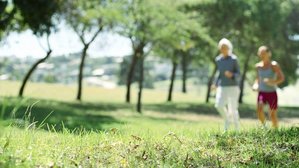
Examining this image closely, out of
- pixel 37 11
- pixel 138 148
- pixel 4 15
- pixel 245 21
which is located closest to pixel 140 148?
pixel 138 148

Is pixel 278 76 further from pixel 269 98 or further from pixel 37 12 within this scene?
pixel 37 12

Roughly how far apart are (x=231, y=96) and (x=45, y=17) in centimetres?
1897

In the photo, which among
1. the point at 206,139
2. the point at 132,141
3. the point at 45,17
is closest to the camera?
the point at 132,141

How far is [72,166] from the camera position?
4.50m

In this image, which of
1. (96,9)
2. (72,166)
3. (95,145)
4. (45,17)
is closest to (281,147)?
(95,145)

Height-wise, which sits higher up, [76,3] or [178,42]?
[76,3]

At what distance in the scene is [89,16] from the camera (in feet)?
118

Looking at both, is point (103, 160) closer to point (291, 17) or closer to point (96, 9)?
point (96, 9)

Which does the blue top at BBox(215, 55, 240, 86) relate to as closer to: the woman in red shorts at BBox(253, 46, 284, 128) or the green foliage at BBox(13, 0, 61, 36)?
the woman in red shorts at BBox(253, 46, 284, 128)

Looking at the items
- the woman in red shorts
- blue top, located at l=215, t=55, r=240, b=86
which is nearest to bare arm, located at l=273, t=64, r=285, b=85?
the woman in red shorts

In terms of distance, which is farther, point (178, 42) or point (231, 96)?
point (178, 42)

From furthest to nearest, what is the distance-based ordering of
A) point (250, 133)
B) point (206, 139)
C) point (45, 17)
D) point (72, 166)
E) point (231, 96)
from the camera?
1. point (45, 17)
2. point (231, 96)
3. point (250, 133)
4. point (206, 139)
5. point (72, 166)

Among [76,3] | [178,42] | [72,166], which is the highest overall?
[76,3]

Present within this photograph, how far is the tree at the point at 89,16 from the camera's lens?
32.2m
